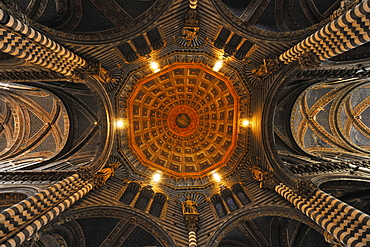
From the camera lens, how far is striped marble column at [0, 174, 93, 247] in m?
9.12

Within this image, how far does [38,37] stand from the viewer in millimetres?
11078

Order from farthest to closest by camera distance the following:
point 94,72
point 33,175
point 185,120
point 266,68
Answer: point 185,120
point 266,68
point 94,72
point 33,175

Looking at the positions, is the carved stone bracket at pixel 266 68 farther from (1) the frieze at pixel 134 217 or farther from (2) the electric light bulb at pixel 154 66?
(1) the frieze at pixel 134 217

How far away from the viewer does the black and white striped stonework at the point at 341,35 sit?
907 cm

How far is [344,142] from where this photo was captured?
852 inches

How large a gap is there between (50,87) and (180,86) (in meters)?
11.5

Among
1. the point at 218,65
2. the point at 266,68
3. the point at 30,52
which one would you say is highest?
the point at 218,65

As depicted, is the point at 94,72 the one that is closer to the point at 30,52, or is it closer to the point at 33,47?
the point at 33,47

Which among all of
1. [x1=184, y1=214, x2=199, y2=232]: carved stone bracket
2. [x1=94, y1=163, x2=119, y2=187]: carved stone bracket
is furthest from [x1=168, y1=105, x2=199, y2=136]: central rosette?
[x1=184, y1=214, x2=199, y2=232]: carved stone bracket

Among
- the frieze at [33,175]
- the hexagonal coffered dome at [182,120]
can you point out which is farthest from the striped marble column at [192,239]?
the frieze at [33,175]

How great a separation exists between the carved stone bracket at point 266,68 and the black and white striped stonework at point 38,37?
40.0 feet

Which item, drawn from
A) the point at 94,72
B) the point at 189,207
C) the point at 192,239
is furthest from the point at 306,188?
the point at 94,72

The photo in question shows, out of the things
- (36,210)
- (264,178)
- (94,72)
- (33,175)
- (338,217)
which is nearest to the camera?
(338,217)

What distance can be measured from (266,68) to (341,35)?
542cm
